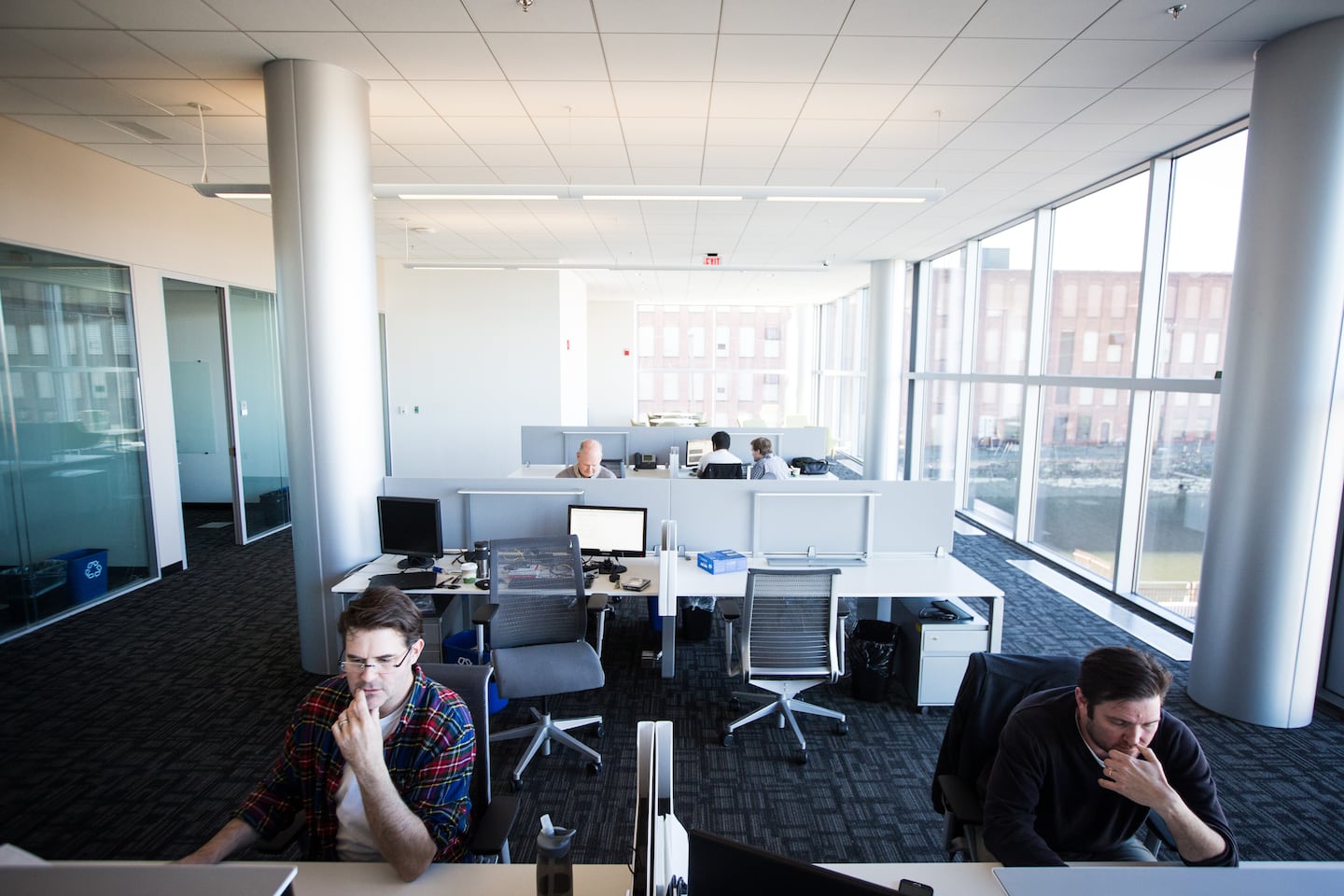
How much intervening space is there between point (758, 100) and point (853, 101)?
53 cm

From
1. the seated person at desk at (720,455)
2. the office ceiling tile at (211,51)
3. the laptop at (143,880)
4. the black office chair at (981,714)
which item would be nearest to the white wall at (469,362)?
the seated person at desk at (720,455)

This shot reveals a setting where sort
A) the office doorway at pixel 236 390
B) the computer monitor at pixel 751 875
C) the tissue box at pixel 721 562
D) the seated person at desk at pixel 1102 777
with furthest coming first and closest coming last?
the office doorway at pixel 236 390 < the tissue box at pixel 721 562 < the seated person at desk at pixel 1102 777 < the computer monitor at pixel 751 875

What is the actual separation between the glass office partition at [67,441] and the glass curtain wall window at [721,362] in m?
10.8

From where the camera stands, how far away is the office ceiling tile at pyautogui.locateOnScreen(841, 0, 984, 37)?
2670 mm

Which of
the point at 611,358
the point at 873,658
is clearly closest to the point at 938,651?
the point at 873,658

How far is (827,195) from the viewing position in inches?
148

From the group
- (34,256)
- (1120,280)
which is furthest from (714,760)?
(34,256)

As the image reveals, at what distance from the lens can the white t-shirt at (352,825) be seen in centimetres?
148

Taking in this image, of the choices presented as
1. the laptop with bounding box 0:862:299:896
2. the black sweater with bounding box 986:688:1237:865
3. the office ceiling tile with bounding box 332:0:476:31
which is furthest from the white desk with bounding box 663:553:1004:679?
the office ceiling tile with bounding box 332:0:476:31

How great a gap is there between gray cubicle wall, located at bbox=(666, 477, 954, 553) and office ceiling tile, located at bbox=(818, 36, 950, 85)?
2163 millimetres

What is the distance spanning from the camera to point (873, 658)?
349 cm

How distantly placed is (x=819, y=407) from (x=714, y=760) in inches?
502

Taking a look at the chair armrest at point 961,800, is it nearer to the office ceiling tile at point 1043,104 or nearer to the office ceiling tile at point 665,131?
the office ceiling tile at point 1043,104

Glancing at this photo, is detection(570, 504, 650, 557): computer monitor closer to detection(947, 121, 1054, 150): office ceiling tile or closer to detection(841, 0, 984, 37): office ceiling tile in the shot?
detection(841, 0, 984, 37): office ceiling tile
